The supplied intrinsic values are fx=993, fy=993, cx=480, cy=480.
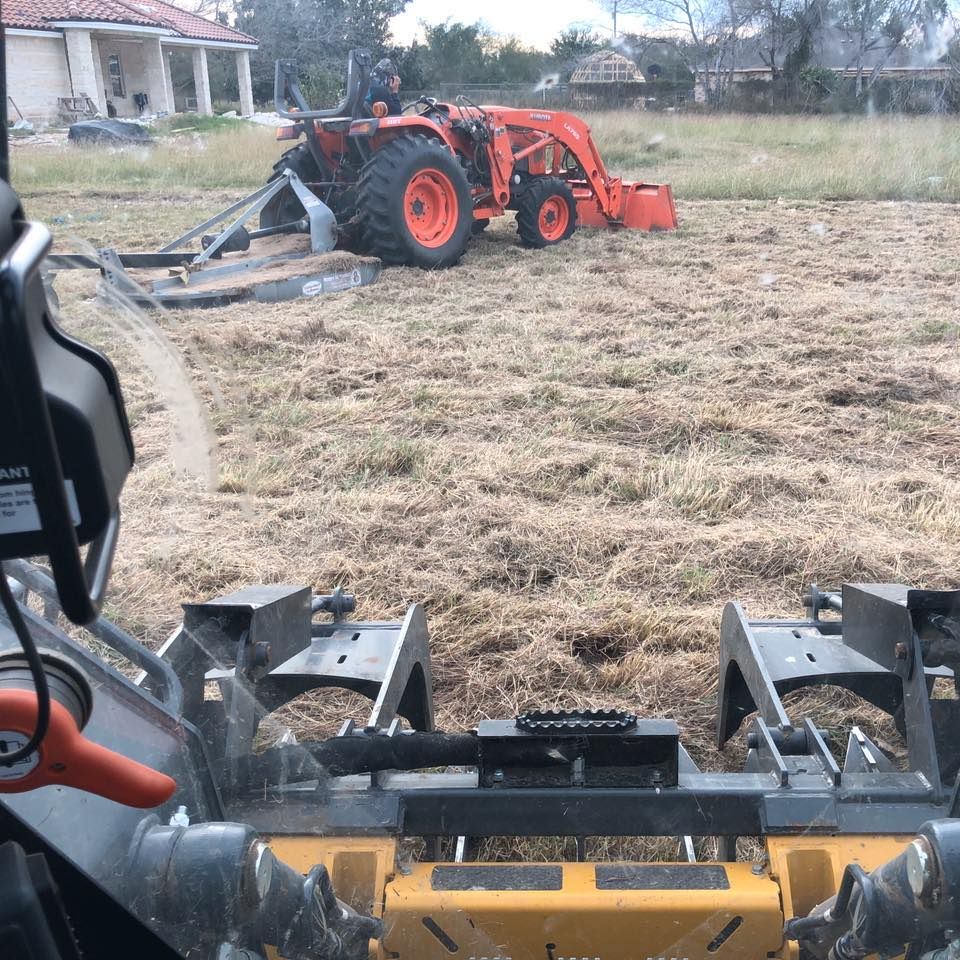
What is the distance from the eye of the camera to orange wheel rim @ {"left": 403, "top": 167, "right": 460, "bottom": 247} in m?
8.87

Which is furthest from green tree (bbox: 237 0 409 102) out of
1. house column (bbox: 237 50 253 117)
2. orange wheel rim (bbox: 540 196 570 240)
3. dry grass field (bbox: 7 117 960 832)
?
orange wheel rim (bbox: 540 196 570 240)

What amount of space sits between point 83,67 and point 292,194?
810cm

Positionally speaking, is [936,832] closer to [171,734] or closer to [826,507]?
[171,734]

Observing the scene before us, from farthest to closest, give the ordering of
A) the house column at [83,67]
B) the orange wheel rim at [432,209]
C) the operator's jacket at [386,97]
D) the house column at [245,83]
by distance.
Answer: the orange wheel rim at [432,209], the operator's jacket at [386,97], the house column at [245,83], the house column at [83,67]

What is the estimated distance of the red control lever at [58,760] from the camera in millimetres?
874

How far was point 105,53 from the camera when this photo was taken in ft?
5.48

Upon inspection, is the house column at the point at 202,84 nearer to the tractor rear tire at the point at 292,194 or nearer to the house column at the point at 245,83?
the house column at the point at 245,83

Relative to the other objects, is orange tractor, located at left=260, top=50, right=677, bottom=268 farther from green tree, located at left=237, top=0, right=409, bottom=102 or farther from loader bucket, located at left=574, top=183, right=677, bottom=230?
green tree, located at left=237, top=0, right=409, bottom=102

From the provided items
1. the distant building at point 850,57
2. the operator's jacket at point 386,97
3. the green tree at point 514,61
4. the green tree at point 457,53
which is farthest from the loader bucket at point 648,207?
the green tree at point 457,53

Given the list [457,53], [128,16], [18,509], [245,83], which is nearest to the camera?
[18,509]

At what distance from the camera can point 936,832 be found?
1.10 m

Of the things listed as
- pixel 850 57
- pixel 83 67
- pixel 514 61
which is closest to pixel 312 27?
pixel 83 67

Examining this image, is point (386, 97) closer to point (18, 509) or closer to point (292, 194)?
point (292, 194)

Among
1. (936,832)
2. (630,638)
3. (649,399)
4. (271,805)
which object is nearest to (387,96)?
(649,399)
